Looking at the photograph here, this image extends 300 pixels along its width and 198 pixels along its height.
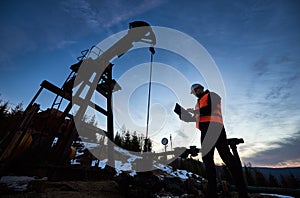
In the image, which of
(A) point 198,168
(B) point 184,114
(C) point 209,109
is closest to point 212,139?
(C) point 209,109

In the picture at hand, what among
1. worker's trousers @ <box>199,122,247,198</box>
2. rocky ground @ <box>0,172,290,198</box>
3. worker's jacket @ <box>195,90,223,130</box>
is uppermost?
worker's jacket @ <box>195,90,223,130</box>

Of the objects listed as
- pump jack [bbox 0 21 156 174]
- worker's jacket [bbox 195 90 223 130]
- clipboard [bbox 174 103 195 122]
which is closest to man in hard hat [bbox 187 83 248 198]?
worker's jacket [bbox 195 90 223 130]

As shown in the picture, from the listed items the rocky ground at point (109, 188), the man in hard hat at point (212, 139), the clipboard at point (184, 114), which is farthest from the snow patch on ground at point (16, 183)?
the man in hard hat at point (212, 139)

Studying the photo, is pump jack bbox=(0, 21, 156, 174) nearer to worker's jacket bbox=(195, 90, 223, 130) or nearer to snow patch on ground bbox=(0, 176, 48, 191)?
snow patch on ground bbox=(0, 176, 48, 191)

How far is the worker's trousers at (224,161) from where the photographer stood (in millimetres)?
3136

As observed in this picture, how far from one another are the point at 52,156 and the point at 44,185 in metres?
2.36

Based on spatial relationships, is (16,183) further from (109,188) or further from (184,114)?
(184,114)

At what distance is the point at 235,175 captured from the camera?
10.4 feet

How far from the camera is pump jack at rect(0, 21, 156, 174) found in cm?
449

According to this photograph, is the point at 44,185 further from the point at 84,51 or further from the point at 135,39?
the point at 135,39

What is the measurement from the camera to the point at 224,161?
3326mm

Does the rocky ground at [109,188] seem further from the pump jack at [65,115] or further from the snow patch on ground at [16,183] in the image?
the pump jack at [65,115]

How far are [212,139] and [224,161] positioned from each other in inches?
19.6

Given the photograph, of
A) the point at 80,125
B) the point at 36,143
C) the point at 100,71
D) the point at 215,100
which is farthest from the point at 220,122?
the point at 36,143
